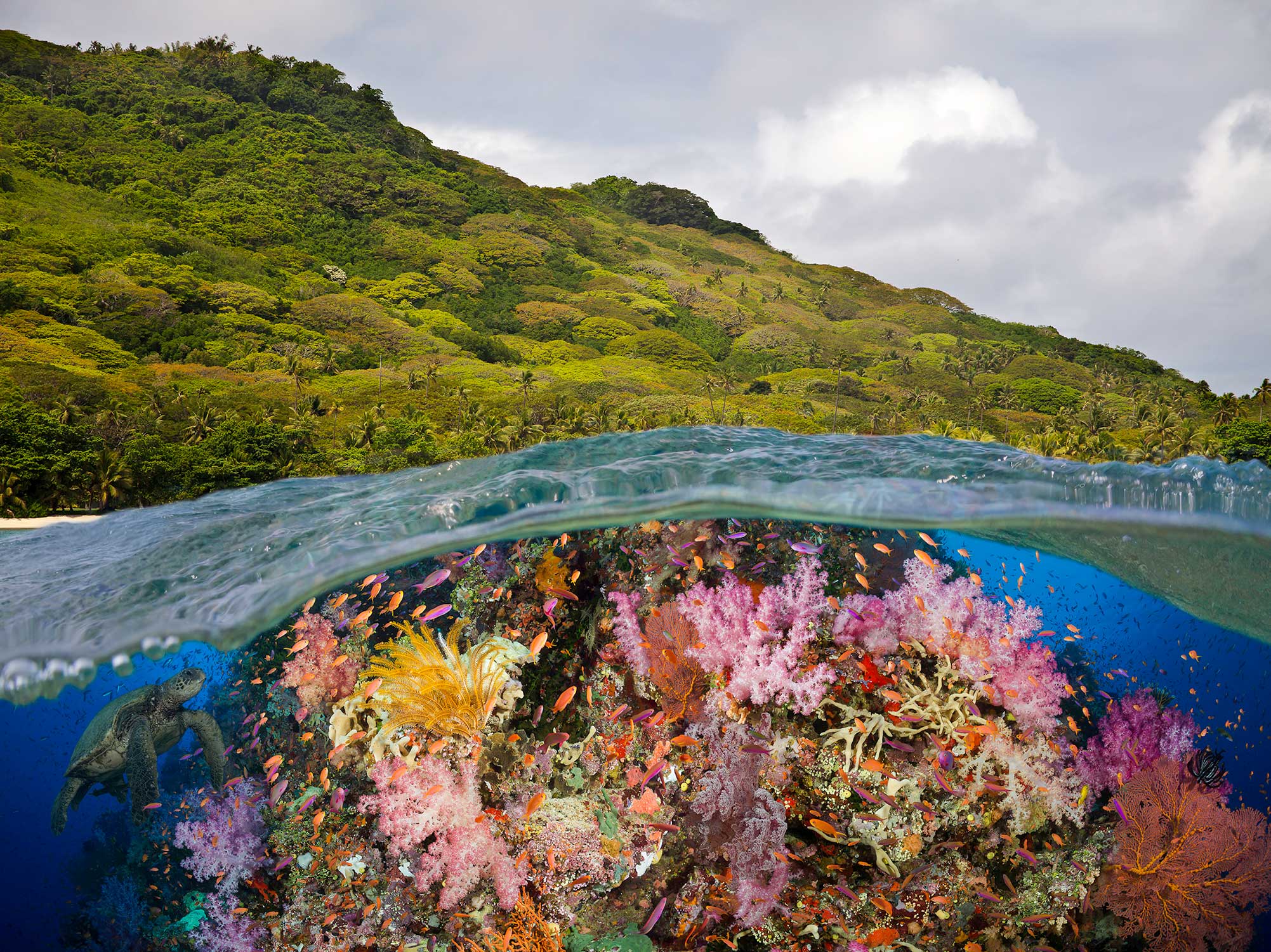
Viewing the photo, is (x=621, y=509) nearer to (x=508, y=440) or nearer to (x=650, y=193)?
(x=508, y=440)

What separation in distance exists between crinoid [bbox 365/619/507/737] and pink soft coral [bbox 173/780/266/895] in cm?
140

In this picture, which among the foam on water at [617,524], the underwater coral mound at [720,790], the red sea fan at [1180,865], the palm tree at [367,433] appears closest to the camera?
the underwater coral mound at [720,790]

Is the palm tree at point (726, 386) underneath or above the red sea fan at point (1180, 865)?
above

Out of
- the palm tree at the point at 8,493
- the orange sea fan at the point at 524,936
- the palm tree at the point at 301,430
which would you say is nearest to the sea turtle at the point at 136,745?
the orange sea fan at the point at 524,936

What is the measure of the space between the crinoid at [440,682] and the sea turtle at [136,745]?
184 centimetres

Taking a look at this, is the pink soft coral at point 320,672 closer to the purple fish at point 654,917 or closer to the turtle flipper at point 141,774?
the turtle flipper at point 141,774

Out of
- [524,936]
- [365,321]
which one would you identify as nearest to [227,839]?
[524,936]

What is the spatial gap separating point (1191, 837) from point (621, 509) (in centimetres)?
492

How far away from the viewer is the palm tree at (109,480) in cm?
4550

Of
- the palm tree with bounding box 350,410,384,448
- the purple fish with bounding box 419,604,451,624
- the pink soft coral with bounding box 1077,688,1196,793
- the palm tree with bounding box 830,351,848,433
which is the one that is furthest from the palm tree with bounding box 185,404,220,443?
the pink soft coral with bounding box 1077,688,1196,793

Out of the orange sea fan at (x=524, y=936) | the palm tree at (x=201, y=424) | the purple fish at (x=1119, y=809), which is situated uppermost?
the palm tree at (x=201, y=424)

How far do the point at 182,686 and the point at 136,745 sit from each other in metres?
0.57

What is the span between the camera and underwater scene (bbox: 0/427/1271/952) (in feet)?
18.8

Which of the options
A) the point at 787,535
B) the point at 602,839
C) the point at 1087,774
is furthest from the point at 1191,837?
the point at 602,839
